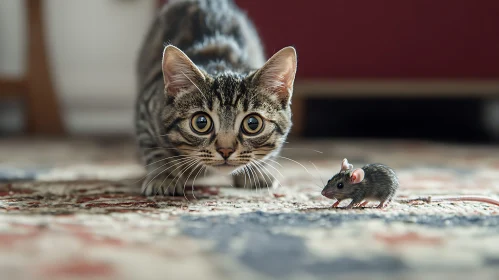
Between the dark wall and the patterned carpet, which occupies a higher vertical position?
the dark wall

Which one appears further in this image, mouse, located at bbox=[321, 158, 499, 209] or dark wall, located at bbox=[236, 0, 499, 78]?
dark wall, located at bbox=[236, 0, 499, 78]

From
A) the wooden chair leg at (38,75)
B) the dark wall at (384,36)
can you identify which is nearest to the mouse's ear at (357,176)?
the dark wall at (384,36)

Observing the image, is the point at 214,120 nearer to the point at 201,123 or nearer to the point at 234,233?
the point at 201,123

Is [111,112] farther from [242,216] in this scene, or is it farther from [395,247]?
[395,247]

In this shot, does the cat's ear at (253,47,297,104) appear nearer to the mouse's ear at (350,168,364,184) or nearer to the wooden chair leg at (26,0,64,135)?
the mouse's ear at (350,168,364,184)

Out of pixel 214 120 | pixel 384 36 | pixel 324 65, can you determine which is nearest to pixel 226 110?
pixel 214 120

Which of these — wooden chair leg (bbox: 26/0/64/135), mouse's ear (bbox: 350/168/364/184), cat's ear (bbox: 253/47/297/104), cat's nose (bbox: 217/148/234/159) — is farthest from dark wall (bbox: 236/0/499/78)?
mouse's ear (bbox: 350/168/364/184)
